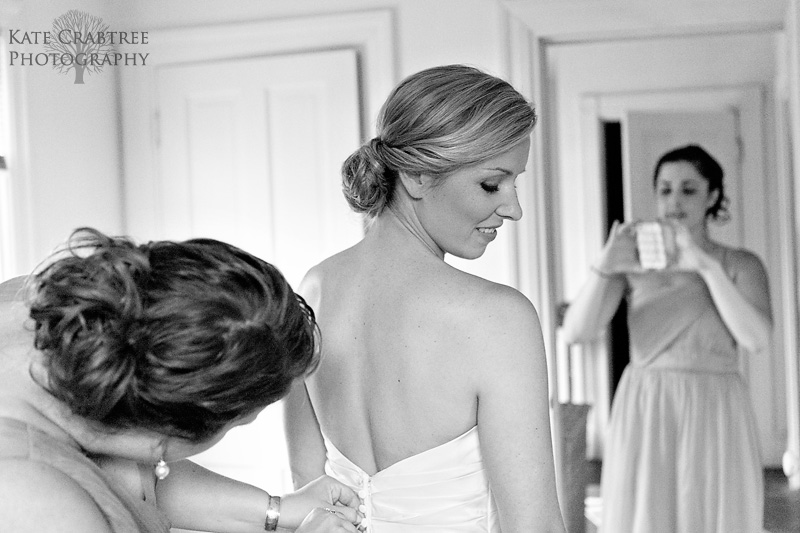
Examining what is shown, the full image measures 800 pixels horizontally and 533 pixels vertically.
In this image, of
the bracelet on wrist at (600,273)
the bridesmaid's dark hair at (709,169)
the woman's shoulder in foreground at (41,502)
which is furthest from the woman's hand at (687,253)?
the woman's shoulder in foreground at (41,502)

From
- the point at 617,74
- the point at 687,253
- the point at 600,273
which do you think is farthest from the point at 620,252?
the point at 617,74

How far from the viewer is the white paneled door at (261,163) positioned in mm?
3254

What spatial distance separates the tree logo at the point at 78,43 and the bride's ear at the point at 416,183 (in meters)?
2.13

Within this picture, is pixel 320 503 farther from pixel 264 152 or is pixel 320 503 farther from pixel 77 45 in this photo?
pixel 77 45

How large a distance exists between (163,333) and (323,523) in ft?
1.59

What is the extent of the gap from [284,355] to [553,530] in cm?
63

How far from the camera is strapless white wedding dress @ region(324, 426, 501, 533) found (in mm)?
1385

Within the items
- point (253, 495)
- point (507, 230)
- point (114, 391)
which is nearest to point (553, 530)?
point (253, 495)

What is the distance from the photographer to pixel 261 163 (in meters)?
3.33

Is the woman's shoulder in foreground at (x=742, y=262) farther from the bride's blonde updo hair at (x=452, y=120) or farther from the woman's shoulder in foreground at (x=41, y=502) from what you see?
the woman's shoulder in foreground at (x=41, y=502)

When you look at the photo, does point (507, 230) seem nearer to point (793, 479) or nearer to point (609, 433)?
point (609, 433)

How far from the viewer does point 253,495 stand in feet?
4.11

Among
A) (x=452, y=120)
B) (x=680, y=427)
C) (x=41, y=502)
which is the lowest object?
(x=680, y=427)

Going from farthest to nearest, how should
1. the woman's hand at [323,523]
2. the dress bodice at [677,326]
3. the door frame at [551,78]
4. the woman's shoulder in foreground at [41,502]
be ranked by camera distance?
1. the dress bodice at [677,326]
2. the door frame at [551,78]
3. the woman's hand at [323,523]
4. the woman's shoulder in foreground at [41,502]
